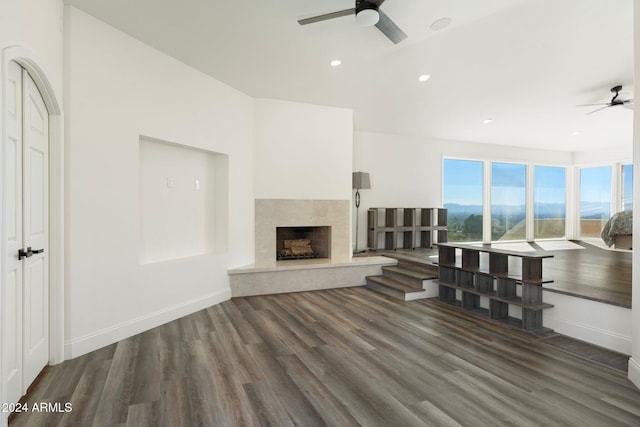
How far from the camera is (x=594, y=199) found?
30.9 feet

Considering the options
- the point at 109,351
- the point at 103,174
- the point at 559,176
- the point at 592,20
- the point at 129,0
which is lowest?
the point at 109,351

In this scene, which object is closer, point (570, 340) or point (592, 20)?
point (570, 340)

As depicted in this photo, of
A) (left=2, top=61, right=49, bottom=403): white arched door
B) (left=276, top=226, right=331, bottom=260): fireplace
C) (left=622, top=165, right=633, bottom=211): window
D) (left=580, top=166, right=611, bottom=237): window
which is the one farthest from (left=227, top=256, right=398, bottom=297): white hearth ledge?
(left=622, top=165, right=633, bottom=211): window

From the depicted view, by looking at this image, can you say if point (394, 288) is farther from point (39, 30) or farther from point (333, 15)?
point (39, 30)

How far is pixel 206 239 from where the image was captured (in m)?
4.63

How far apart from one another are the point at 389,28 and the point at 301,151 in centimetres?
269

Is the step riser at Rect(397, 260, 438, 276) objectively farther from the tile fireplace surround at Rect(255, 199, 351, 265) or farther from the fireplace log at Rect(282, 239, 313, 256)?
the fireplace log at Rect(282, 239, 313, 256)

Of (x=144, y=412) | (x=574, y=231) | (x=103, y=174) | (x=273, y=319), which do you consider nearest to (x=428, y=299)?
(x=273, y=319)

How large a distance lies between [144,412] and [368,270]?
4.04 metres

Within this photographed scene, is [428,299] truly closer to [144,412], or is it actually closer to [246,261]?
[246,261]

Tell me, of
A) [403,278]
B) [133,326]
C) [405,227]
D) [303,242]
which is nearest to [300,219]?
[303,242]

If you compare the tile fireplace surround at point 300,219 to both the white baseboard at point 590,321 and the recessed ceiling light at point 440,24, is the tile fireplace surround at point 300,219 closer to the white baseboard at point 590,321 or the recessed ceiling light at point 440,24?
the recessed ceiling light at point 440,24

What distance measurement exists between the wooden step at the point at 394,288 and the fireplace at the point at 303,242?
0.91 metres

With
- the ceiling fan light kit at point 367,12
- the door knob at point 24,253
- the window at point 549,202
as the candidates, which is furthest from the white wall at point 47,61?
the window at point 549,202
